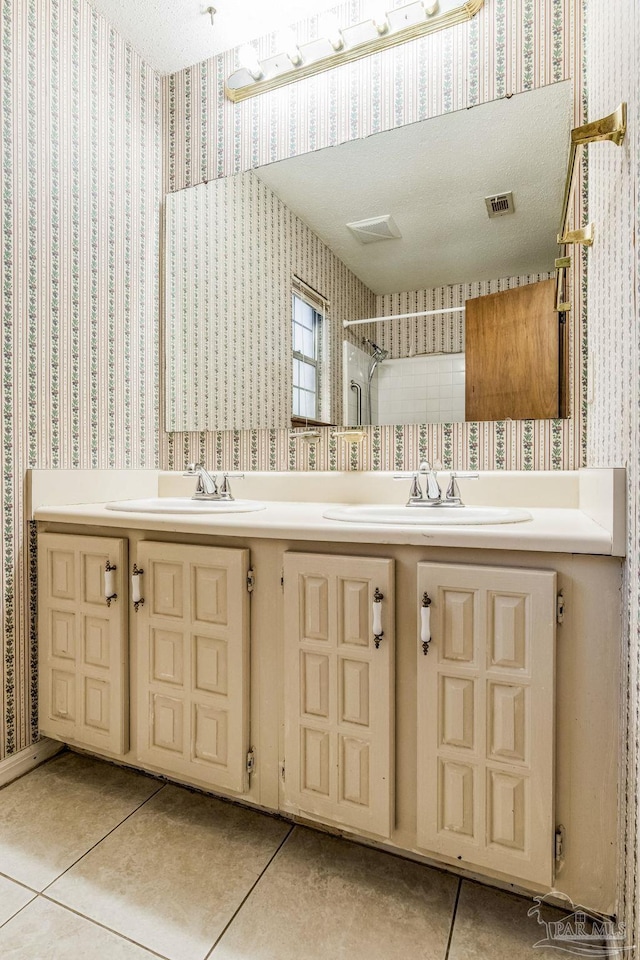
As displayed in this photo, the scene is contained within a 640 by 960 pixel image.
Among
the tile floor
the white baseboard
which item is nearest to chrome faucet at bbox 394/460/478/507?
the tile floor

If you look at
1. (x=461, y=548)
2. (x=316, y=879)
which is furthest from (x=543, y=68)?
(x=316, y=879)

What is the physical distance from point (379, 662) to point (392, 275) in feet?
3.78

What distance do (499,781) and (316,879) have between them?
0.47 m

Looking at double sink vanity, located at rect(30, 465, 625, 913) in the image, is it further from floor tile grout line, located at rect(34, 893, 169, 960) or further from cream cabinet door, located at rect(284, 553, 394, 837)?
floor tile grout line, located at rect(34, 893, 169, 960)

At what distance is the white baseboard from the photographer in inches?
56.4

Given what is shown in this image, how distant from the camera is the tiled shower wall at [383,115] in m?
1.46

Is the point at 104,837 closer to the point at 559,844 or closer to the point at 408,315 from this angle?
the point at 559,844

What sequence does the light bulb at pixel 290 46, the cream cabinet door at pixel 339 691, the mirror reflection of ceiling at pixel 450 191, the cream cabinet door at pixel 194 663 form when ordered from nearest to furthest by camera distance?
the cream cabinet door at pixel 339 691, the cream cabinet door at pixel 194 663, the mirror reflection of ceiling at pixel 450 191, the light bulb at pixel 290 46

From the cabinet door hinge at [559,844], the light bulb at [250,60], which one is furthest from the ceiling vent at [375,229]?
the cabinet door hinge at [559,844]

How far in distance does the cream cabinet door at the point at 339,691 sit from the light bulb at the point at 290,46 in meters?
1.66

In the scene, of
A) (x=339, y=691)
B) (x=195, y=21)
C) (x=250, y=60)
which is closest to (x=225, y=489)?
(x=339, y=691)

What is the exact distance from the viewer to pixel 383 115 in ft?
5.36

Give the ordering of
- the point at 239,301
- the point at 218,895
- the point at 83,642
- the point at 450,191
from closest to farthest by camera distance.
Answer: the point at 218,895 < the point at 83,642 < the point at 450,191 < the point at 239,301

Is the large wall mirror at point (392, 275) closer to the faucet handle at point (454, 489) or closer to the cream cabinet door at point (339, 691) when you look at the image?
the faucet handle at point (454, 489)
